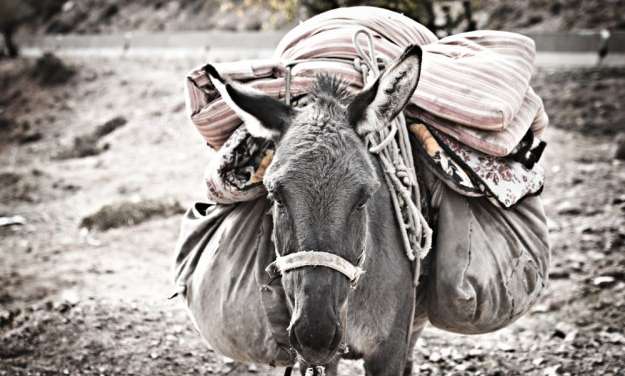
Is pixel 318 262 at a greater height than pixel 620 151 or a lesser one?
greater

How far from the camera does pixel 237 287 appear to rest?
3.18m

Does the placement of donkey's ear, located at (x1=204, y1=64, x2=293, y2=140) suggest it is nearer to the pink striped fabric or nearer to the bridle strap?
the pink striped fabric

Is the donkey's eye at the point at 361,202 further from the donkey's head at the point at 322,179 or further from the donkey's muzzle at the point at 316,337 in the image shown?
the donkey's muzzle at the point at 316,337

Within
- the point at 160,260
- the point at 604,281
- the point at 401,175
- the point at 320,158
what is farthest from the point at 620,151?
the point at 320,158

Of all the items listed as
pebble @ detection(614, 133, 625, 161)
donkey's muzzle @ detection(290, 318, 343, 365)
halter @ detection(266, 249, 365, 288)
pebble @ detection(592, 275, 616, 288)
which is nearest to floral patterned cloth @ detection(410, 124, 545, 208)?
halter @ detection(266, 249, 365, 288)

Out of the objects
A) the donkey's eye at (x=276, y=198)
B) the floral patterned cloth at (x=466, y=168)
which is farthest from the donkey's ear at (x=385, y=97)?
the floral patterned cloth at (x=466, y=168)

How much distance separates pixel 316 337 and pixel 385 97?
3.09 ft

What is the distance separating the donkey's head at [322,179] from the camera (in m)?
2.38

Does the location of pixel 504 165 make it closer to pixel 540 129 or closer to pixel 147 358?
pixel 540 129

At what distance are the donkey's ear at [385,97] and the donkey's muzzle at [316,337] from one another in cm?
76

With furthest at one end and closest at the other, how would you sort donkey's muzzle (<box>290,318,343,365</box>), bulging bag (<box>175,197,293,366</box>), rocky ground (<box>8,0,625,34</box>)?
rocky ground (<box>8,0,625,34</box>) < bulging bag (<box>175,197,293,366</box>) < donkey's muzzle (<box>290,318,343,365</box>)

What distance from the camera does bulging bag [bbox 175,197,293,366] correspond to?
3.07 m

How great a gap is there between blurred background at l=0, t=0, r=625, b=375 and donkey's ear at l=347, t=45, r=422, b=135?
1.47 meters

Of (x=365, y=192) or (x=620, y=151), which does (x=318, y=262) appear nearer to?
(x=365, y=192)
